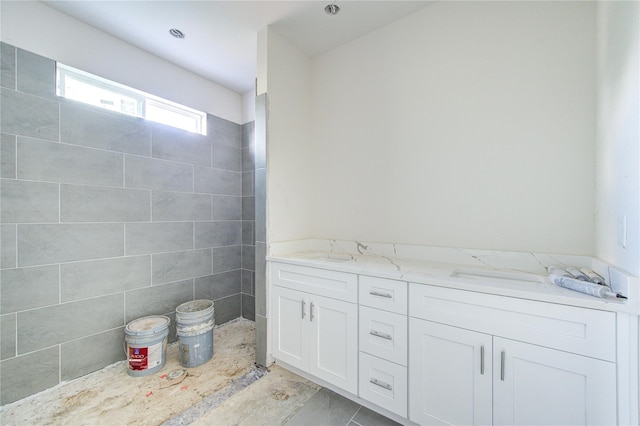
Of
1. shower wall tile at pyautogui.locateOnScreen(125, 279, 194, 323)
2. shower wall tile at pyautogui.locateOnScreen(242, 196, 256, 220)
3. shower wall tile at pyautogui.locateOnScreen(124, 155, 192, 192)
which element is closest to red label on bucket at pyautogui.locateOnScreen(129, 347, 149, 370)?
shower wall tile at pyautogui.locateOnScreen(125, 279, 194, 323)

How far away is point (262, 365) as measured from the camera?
1.99 m

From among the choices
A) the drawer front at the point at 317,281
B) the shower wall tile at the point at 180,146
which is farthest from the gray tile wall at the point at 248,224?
the drawer front at the point at 317,281

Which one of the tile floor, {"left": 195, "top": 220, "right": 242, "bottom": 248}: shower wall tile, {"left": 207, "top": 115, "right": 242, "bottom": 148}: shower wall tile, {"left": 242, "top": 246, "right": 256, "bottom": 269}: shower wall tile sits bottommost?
the tile floor

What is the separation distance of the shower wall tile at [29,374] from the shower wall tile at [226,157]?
1.96m

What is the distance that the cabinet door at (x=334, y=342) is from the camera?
157 cm

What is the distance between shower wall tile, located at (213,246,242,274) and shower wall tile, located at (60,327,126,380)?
94 centimetres

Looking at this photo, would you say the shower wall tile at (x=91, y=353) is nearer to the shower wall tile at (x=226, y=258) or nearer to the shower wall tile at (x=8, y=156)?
the shower wall tile at (x=226, y=258)

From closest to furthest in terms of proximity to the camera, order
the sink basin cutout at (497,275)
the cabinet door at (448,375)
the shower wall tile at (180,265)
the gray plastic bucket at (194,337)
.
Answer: the cabinet door at (448,375) → the sink basin cutout at (497,275) → the gray plastic bucket at (194,337) → the shower wall tile at (180,265)

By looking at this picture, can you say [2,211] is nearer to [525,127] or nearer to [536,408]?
[536,408]

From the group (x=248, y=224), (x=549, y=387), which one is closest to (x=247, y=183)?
(x=248, y=224)

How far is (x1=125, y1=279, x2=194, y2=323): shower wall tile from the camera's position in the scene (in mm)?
2111

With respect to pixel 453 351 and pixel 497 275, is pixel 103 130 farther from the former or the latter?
pixel 497 275

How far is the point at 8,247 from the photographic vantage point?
1.59 m

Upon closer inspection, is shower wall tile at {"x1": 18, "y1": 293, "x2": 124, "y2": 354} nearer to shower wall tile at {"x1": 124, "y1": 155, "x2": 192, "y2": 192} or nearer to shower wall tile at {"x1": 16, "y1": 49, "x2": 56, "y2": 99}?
shower wall tile at {"x1": 124, "y1": 155, "x2": 192, "y2": 192}
